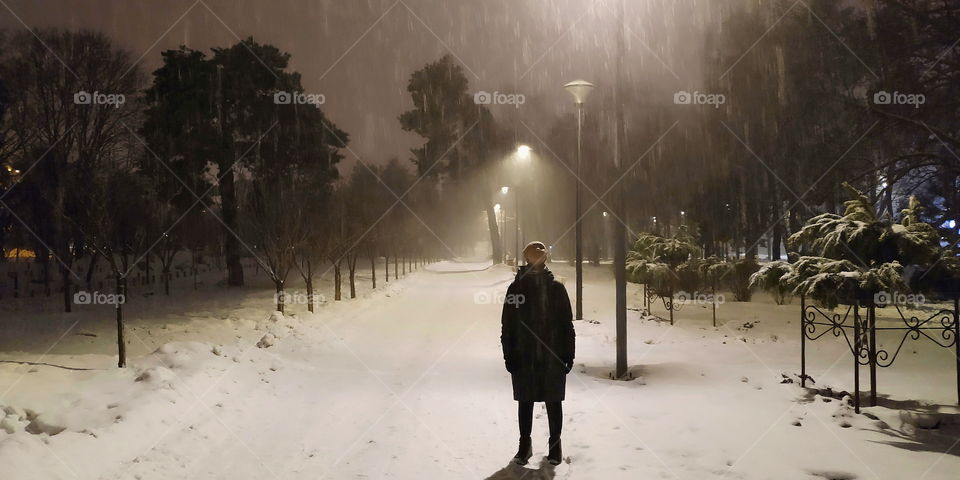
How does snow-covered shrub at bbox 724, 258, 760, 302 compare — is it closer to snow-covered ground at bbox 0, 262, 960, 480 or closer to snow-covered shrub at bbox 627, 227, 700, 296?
snow-covered shrub at bbox 627, 227, 700, 296

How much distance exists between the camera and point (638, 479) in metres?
5.64

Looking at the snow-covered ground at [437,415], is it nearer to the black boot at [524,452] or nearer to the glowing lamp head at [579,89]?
the black boot at [524,452]

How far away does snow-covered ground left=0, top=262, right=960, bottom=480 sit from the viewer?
5.95 metres

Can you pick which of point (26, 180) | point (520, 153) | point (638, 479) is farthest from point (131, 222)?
point (638, 479)

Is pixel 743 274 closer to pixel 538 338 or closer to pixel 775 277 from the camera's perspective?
pixel 775 277

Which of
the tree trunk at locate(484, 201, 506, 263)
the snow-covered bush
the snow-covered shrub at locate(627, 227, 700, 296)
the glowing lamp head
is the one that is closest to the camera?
the snow-covered bush

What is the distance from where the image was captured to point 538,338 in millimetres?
5969

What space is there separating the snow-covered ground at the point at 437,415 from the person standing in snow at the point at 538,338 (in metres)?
0.60

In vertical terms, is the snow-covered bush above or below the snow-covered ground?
above

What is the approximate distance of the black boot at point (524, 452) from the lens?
6.10 m

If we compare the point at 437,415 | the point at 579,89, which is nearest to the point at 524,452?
the point at 437,415

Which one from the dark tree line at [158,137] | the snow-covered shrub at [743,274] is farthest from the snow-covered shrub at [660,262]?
the dark tree line at [158,137]

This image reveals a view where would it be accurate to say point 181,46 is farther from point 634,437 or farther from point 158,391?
point 634,437

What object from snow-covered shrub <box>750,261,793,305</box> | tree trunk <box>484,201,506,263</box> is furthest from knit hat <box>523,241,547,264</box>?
tree trunk <box>484,201,506,263</box>
